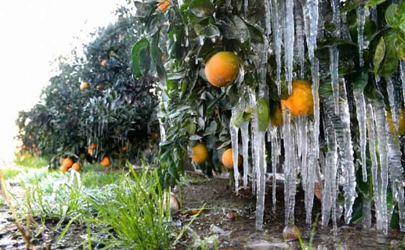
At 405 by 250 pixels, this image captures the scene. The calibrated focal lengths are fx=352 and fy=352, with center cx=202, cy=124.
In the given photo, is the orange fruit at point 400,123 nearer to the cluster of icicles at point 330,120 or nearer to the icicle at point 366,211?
the cluster of icicles at point 330,120

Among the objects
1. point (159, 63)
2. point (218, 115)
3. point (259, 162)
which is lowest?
point (259, 162)

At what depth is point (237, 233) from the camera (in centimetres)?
146

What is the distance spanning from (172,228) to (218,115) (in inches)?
20.7

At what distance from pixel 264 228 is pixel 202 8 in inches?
37.5

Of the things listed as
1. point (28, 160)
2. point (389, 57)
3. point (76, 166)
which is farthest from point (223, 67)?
point (28, 160)

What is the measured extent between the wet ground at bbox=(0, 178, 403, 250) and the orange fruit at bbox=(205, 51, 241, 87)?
1.83ft

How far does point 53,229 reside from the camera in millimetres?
1502

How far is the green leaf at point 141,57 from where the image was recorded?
1249mm

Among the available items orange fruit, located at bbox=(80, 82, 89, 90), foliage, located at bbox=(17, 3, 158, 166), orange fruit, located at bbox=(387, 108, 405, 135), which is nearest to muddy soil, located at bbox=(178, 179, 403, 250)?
orange fruit, located at bbox=(387, 108, 405, 135)

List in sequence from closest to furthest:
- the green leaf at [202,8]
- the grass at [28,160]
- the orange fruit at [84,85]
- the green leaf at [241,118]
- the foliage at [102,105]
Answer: the green leaf at [202,8] < the green leaf at [241,118] < the foliage at [102,105] < the orange fruit at [84,85] < the grass at [28,160]

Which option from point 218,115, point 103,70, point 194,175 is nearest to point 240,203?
point 218,115

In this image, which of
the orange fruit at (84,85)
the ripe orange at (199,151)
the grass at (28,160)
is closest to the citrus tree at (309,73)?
the ripe orange at (199,151)

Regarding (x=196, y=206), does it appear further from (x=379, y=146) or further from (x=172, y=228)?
(x=379, y=146)

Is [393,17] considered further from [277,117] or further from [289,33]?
[277,117]
